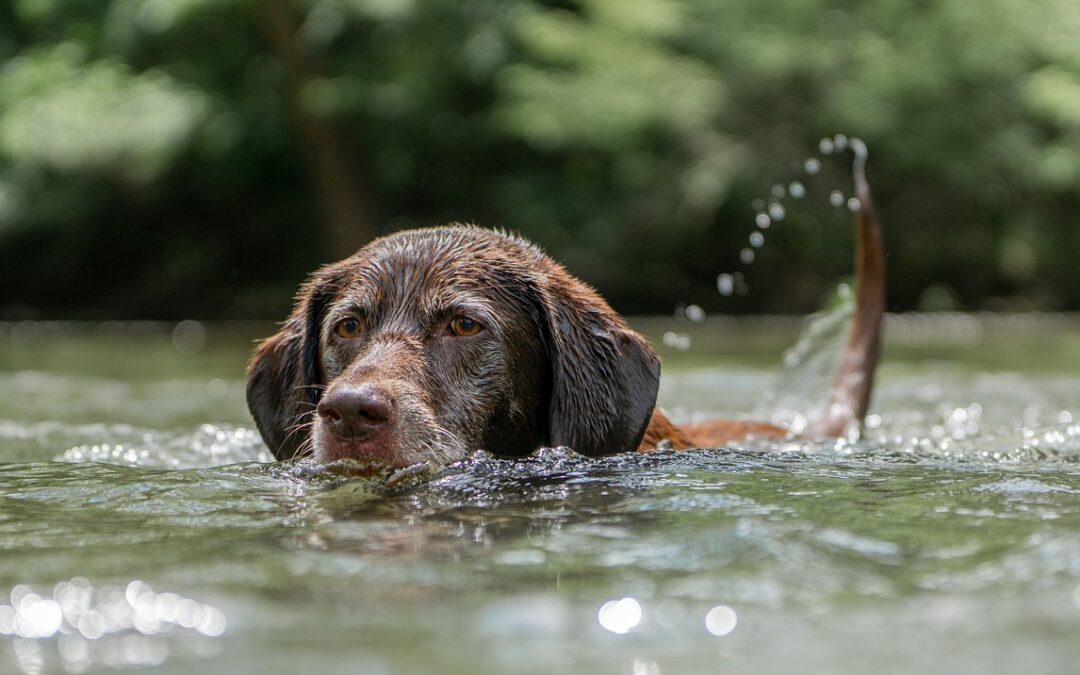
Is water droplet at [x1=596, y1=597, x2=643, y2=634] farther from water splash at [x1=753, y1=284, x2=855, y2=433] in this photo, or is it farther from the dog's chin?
water splash at [x1=753, y1=284, x2=855, y2=433]

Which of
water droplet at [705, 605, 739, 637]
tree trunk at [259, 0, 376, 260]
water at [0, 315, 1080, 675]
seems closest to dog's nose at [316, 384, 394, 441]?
water at [0, 315, 1080, 675]

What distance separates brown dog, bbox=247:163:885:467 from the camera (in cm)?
419

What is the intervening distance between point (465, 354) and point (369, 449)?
23.1 inches

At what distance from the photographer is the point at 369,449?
3852 millimetres

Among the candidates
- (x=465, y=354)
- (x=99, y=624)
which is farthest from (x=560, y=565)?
(x=465, y=354)

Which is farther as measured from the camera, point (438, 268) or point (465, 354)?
point (438, 268)

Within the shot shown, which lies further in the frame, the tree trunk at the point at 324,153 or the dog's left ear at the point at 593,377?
the tree trunk at the point at 324,153

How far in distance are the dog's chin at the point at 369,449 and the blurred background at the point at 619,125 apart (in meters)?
13.8

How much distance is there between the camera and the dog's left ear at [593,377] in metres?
4.44

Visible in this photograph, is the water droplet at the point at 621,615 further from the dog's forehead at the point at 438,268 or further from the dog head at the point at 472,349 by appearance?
the dog's forehead at the point at 438,268

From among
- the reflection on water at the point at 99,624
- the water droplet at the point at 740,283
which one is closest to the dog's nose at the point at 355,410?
the reflection on water at the point at 99,624

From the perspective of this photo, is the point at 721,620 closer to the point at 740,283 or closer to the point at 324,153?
the point at 740,283

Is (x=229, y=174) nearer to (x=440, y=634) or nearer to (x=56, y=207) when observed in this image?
(x=56, y=207)

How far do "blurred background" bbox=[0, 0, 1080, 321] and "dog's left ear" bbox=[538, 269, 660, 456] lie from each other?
42.7 ft
